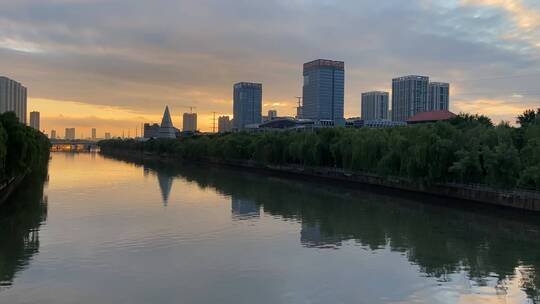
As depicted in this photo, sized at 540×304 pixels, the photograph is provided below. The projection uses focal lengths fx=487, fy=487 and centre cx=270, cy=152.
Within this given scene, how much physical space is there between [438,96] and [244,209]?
350ft

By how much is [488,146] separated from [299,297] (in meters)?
24.2

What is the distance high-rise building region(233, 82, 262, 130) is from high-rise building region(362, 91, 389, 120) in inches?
1651

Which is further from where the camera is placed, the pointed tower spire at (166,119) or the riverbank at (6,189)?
the pointed tower spire at (166,119)

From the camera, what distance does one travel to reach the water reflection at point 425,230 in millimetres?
17453

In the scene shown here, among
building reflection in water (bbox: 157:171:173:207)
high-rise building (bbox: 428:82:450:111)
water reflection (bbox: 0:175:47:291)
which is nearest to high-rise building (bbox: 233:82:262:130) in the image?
high-rise building (bbox: 428:82:450:111)

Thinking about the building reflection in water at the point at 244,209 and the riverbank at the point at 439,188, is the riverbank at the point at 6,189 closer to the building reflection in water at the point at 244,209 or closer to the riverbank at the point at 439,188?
the building reflection in water at the point at 244,209

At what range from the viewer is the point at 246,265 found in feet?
55.9

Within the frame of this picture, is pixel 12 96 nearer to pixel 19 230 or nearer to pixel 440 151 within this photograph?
pixel 19 230

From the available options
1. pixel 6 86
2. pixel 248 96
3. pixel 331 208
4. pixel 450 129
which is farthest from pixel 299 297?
pixel 248 96

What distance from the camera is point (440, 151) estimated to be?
35188 millimetres

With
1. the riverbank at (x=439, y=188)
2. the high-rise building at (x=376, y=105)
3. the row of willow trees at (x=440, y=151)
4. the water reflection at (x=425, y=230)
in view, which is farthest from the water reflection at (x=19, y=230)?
the high-rise building at (x=376, y=105)

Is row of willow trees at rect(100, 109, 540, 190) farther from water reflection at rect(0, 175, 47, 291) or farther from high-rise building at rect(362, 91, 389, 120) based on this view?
high-rise building at rect(362, 91, 389, 120)

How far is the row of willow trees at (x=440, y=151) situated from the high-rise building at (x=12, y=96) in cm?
8406

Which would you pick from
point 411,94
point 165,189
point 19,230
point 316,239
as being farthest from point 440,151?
point 411,94
